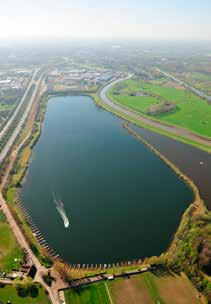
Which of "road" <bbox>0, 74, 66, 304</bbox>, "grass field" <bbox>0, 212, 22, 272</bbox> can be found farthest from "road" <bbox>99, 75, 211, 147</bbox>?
"grass field" <bbox>0, 212, 22, 272</bbox>

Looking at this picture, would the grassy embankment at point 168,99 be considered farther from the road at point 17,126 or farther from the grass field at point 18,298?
the grass field at point 18,298

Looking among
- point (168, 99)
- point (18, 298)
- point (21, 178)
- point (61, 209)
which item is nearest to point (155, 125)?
point (168, 99)

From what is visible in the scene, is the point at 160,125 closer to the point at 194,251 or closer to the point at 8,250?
the point at 194,251

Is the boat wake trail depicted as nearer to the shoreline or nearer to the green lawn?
the shoreline

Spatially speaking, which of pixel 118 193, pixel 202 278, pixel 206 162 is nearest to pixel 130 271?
pixel 202 278

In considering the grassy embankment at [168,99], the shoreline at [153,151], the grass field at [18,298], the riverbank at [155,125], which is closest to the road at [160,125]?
the riverbank at [155,125]

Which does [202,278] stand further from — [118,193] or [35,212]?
[35,212]
